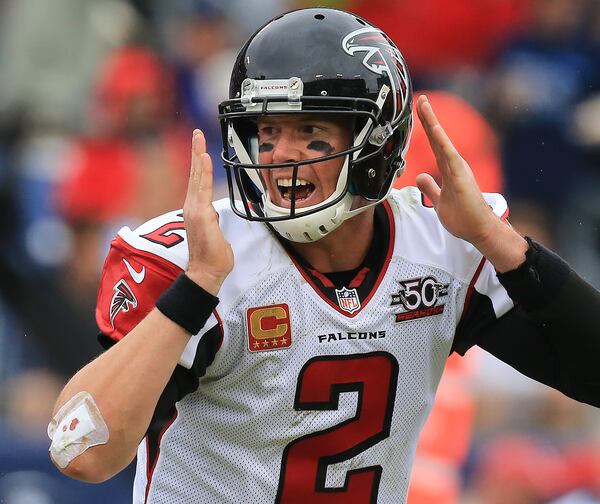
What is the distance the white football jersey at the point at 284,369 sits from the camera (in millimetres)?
3082

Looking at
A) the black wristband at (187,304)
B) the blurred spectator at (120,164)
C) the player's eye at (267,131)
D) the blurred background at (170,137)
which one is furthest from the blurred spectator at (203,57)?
the black wristband at (187,304)

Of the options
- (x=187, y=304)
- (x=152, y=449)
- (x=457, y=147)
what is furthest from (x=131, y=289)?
(x=457, y=147)

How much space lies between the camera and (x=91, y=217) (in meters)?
6.45

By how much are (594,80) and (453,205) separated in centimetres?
395

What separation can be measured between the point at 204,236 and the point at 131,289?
265 millimetres

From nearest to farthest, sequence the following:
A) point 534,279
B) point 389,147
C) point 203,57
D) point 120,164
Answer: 1. point 534,279
2. point 389,147
3. point 120,164
4. point 203,57

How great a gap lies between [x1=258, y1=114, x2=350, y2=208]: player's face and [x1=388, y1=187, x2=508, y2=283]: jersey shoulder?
Result: 0.28m

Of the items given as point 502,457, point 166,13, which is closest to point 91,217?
point 166,13

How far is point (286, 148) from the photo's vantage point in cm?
318

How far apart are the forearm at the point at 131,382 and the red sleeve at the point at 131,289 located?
0.41ft

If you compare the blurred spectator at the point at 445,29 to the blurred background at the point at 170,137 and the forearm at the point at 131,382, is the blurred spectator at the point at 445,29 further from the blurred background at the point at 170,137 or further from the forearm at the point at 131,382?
the forearm at the point at 131,382

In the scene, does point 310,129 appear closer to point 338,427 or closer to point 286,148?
point 286,148

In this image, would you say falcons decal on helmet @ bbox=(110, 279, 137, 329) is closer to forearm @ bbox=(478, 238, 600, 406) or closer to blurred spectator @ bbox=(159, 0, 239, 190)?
forearm @ bbox=(478, 238, 600, 406)

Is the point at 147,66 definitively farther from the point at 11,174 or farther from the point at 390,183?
the point at 390,183
